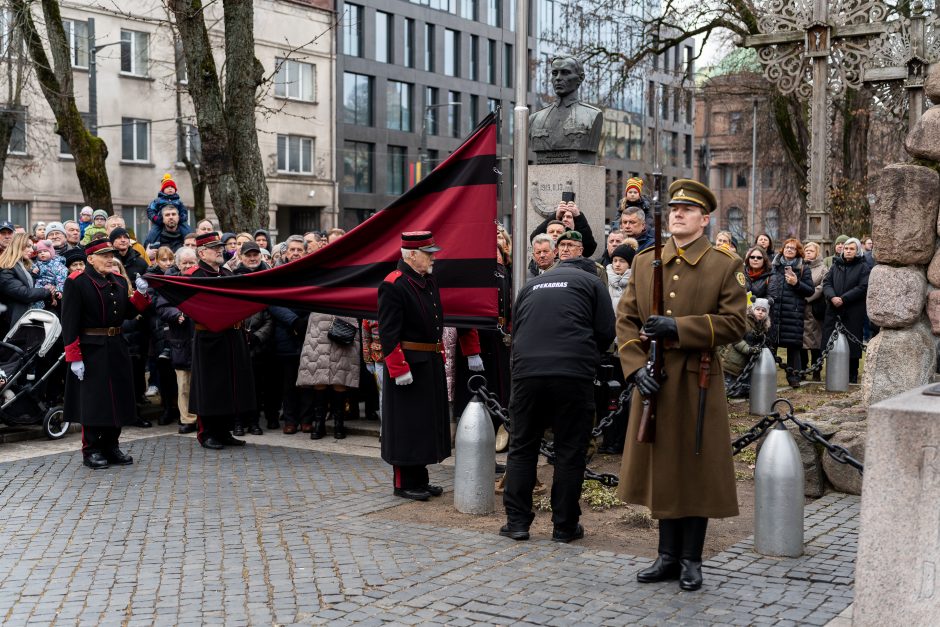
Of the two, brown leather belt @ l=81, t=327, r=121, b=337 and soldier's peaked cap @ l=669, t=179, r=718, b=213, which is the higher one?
soldier's peaked cap @ l=669, t=179, r=718, b=213

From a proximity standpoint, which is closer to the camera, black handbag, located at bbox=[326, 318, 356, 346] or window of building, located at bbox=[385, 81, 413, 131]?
black handbag, located at bbox=[326, 318, 356, 346]

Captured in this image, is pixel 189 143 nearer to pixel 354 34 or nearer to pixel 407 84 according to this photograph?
pixel 354 34

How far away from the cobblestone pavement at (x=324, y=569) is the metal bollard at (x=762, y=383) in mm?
4367

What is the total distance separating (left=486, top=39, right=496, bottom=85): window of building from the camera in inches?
2467

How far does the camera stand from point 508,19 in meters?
64.6

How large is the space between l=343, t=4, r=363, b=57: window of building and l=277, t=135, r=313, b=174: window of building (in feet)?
19.2

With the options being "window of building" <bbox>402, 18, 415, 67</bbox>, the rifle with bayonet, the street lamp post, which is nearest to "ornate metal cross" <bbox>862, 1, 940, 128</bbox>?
the rifle with bayonet

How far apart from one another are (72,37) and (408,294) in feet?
116

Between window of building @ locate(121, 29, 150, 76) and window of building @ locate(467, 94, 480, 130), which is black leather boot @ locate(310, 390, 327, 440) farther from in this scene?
window of building @ locate(467, 94, 480, 130)

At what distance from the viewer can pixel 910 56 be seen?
16.3 metres

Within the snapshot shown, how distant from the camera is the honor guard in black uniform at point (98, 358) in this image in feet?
33.8

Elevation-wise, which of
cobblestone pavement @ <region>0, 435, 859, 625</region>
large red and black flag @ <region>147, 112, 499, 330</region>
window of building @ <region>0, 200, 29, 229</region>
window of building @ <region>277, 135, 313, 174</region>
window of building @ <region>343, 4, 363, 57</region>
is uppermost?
window of building @ <region>343, 4, 363, 57</region>

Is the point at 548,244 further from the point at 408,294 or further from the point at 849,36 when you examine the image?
the point at 849,36

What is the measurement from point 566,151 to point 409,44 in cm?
4697
